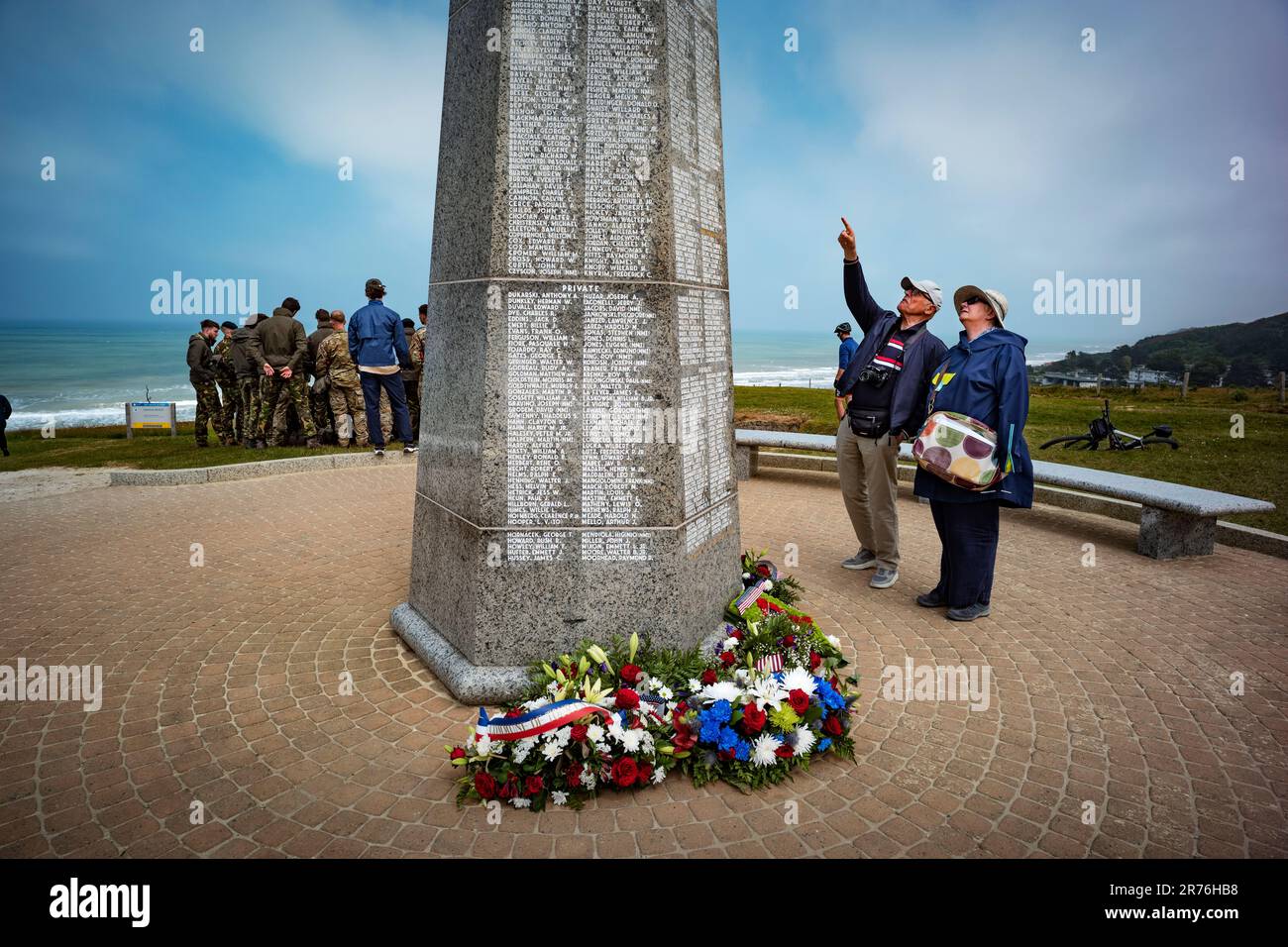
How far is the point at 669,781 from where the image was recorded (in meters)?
3.34

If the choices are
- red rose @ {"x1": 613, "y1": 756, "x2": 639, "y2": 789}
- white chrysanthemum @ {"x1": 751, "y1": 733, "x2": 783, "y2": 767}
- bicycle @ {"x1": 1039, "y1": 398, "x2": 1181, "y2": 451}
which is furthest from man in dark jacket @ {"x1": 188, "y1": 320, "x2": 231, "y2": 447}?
bicycle @ {"x1": 1039, "y1": 398, "x2": 1181, "y2": 451}

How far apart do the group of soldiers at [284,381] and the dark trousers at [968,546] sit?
10.5m

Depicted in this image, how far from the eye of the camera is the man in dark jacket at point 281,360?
13.0 m

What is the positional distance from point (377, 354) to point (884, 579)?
9.03 meters

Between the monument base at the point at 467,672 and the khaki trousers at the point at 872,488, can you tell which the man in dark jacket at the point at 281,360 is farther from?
the khaki trousers at the point at 872,488

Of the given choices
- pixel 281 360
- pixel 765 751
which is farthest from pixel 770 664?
pixel 281 360

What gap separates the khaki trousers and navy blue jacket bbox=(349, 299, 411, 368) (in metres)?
8.07

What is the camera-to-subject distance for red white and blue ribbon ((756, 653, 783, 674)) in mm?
3861

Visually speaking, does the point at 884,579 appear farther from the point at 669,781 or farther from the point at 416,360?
the point at 416,360

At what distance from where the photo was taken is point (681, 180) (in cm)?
402

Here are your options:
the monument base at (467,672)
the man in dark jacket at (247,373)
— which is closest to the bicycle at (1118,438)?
the monument base at (467,672)

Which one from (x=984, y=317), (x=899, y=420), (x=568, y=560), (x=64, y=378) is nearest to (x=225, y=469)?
(x=568, y=560)

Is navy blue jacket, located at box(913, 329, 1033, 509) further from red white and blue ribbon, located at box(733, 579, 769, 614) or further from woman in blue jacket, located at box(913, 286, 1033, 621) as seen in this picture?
red white and blue ribbon, located at box(733, 579, 769, 614)

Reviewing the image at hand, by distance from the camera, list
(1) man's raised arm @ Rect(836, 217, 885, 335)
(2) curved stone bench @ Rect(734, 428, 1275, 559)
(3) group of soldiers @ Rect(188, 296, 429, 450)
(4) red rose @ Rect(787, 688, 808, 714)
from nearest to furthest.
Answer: (4) red rose @ Rect(787, 688, 808, 714) → (1) man's raised arm @ Rect(836, 217, 885, 335) → (2) curved stone bench @ Rect(734, 428, 1275, 559) → (3) group of soldiers @ Rect(188, 296, 429, 450)
